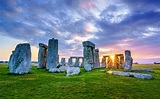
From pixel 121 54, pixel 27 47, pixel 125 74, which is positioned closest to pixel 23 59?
pixel 27 47

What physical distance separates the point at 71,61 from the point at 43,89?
30875 mm

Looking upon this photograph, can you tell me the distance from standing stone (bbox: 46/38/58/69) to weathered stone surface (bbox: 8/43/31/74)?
680cm

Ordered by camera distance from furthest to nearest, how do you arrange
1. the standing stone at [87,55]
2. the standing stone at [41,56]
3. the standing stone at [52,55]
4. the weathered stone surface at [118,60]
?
the weathered stone surface at [118,60] → the standing stone at [41,56] → the standing stone at [52,55] → the standing stone at [87,55]

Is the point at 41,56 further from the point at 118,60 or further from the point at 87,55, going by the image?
the point at 118,60

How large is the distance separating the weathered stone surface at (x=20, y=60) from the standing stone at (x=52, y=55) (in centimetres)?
680

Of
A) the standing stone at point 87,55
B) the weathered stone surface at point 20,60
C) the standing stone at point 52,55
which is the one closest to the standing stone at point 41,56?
the standing stone at point 52,55

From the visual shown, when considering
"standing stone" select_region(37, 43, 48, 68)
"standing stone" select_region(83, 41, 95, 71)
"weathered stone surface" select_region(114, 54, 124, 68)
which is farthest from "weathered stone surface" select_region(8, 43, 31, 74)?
"weathered stone surface" select_region(114, 54, 124, 68)

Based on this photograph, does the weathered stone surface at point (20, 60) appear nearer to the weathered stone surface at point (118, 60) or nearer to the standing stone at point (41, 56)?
the standing stone at point (41, 56)

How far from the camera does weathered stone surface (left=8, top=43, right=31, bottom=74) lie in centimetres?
1440

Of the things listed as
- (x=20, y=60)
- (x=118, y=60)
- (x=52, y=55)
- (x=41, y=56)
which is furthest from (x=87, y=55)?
(x=118, y=60)

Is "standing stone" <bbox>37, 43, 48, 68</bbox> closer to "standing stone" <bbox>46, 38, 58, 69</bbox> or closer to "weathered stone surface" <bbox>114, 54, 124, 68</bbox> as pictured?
"standing stone" <bbox>46, 38, 58, 69</bbox>

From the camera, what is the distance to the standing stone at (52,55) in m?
22.1

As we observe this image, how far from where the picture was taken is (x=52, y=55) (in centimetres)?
2238

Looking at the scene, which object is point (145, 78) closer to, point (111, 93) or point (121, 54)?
point (111, 93)
